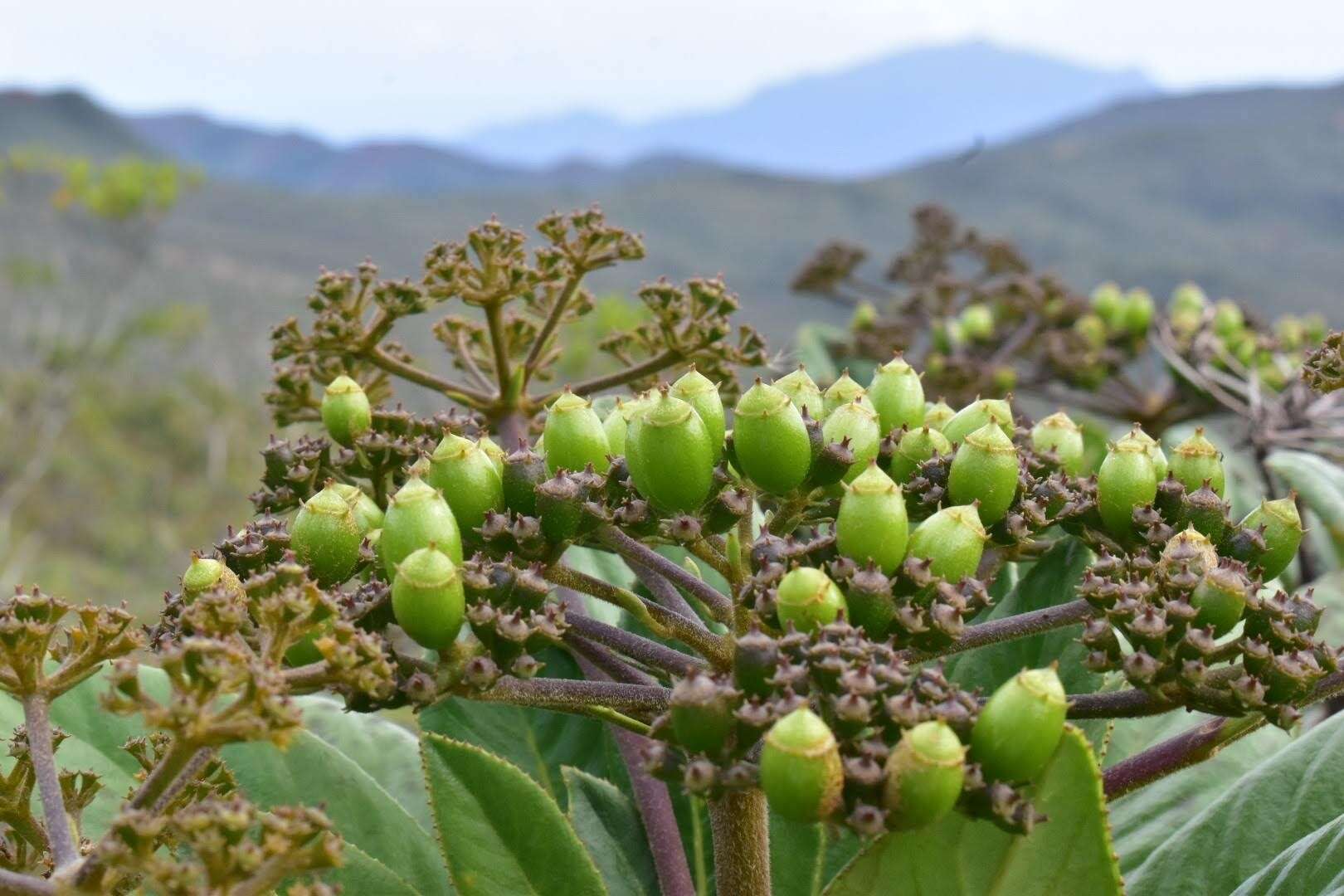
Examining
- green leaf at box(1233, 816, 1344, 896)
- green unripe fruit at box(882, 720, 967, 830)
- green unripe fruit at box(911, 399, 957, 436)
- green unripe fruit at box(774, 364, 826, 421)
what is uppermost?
green unripe fruit at box(774, 364, 826, 421)

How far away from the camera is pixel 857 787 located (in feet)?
3.66

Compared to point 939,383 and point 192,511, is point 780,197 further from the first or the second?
point 939,383

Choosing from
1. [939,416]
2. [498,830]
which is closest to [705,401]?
[939,416]

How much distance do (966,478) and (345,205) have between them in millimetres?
41065

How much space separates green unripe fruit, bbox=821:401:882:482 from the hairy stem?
2.66 feet

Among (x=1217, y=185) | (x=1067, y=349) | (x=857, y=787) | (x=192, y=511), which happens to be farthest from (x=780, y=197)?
(x=857, y=787)

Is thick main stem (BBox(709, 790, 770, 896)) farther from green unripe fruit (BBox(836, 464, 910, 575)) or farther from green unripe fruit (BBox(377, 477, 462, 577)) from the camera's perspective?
green unripe fruit (BBox(377, 477, 462, 577))

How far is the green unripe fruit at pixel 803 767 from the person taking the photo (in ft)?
3.53

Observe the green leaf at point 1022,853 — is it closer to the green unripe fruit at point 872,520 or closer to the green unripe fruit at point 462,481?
the green unripe fruit at point 872,520

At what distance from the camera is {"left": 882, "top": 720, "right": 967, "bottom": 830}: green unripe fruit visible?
1.08 meters

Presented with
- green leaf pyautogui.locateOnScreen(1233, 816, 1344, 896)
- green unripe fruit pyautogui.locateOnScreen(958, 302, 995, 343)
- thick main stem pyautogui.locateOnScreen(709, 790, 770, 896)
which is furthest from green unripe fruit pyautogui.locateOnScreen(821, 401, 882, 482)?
green unripe fruit pyautogui.locateOnScreen(958, 302, 995, 343)

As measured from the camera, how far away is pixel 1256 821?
1.64 metres

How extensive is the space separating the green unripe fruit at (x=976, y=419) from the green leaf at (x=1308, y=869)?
0.54 metres

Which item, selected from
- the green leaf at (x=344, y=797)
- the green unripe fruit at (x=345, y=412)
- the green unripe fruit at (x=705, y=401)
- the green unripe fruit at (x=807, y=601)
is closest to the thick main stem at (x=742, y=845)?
the green unripe fruit at (x=807, y=601)
